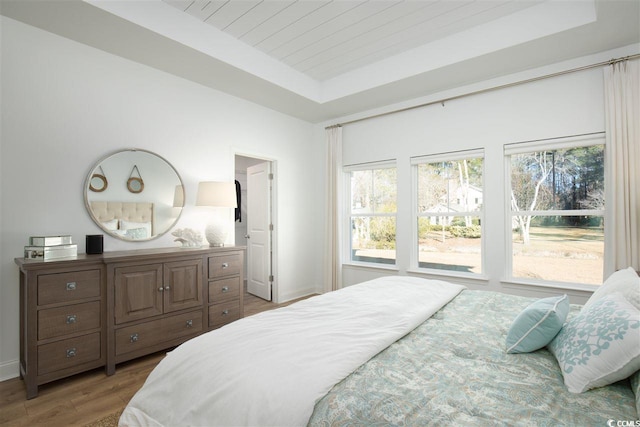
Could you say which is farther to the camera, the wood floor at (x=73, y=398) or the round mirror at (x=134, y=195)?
the round mirror at (x=134, y=195)

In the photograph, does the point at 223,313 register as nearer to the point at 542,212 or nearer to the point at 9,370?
the point at 9,370

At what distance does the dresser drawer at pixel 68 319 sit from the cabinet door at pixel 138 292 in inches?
6.0

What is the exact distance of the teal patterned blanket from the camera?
2.96 ft

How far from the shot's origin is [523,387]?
1048 millimetres

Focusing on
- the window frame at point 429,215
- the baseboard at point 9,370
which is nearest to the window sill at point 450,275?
the window frame at point 429,215

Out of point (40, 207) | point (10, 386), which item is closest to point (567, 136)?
point (40, 207)

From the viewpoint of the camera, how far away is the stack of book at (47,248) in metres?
2.22

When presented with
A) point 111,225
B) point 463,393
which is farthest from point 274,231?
point 463,393

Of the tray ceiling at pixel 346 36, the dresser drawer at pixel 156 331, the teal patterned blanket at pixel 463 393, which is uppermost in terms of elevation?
the tray ceiling at pixel 346 36

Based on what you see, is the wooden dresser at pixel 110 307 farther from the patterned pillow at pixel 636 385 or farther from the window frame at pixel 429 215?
the patterned pillow at pixel 636 385

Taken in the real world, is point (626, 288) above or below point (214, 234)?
below

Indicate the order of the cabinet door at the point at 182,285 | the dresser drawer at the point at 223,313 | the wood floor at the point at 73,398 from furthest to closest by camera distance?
1. the dresser drawer at the point at 223,313
2. the cabinet door at the point at 182,285
3. the wood floor at the point at 73,398

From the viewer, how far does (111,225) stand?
2.86m

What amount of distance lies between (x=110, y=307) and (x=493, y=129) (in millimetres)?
4000
